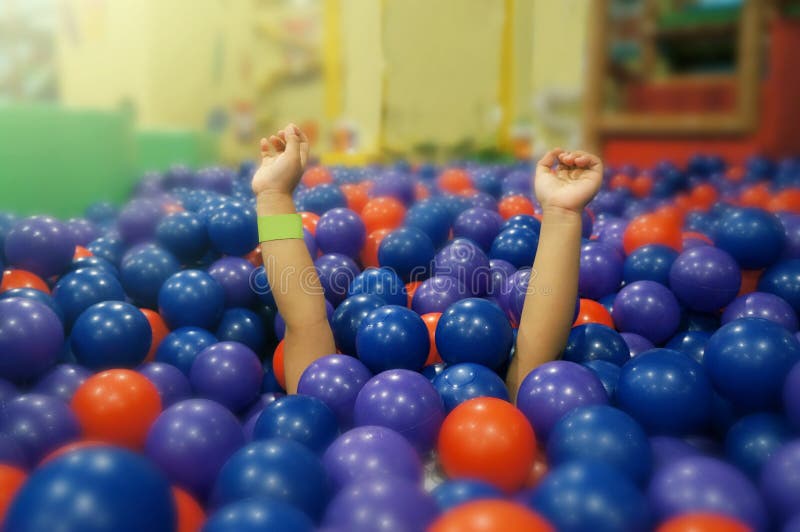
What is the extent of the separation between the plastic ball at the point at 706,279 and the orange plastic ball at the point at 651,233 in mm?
178

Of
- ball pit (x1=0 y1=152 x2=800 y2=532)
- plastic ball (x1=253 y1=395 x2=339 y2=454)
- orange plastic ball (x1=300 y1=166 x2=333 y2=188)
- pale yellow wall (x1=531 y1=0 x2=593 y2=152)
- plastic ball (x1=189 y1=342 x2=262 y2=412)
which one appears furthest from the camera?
pale yellow wall (x1=531 y1=0 x2=593 y2=152)

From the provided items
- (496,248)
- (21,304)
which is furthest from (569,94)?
(21,304)

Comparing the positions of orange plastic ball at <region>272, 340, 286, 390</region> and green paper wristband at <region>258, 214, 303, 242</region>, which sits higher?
green paper wristband at <region>258, 214, 303, 242</region>

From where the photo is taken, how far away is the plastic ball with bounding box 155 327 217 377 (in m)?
1.18

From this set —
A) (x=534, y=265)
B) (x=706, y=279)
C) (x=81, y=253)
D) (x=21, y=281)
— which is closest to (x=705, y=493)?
(x=534, y=265)

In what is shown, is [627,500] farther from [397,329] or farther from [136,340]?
[136,340]

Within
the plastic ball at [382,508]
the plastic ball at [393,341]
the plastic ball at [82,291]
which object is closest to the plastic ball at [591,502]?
the plastic ball at [382,508]

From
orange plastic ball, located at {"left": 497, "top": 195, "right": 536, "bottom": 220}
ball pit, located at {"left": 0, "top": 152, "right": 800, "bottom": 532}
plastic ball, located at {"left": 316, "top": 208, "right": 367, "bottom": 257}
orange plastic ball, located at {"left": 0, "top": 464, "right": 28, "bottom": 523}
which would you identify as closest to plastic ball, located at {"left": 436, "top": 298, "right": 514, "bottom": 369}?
ball pit, located at {"left": 0, "top": 152, "right": 800, "bottom": 532}

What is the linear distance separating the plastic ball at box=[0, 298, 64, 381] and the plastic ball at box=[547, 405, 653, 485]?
2.46 feet

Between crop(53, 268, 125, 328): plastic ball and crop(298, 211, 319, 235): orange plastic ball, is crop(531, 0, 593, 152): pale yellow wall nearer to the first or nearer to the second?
crop(298, 211, 319, 235): orange plastic ball

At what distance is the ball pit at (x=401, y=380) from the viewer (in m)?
0.65

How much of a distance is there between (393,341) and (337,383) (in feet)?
0.38

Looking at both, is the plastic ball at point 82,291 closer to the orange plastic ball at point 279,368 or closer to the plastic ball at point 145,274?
the plastic ball at point 145,274

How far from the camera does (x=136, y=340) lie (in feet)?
3.68
